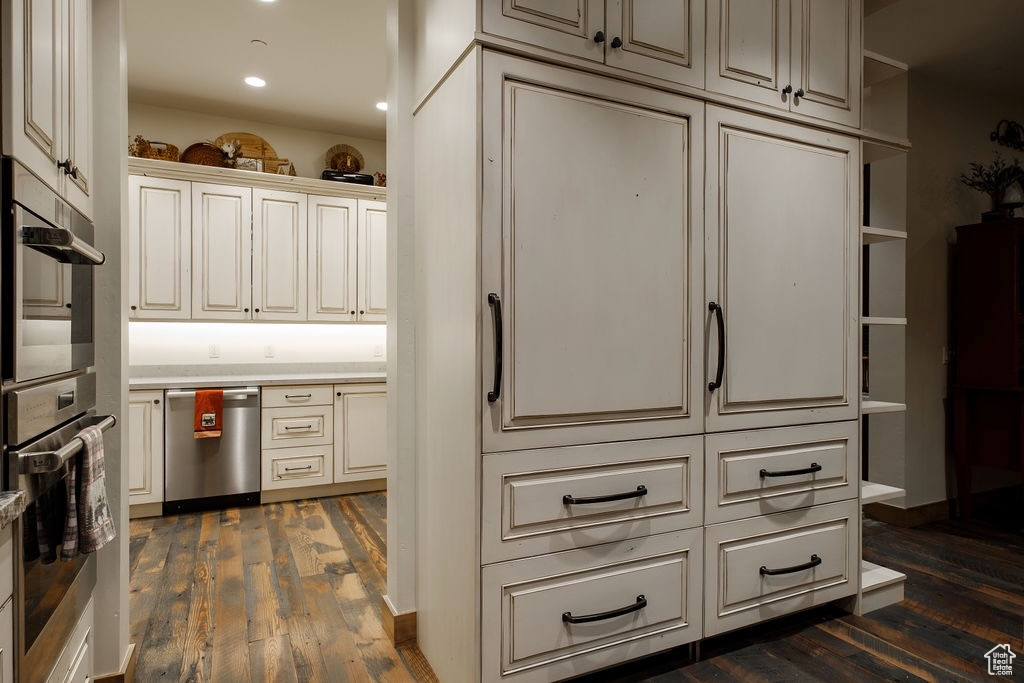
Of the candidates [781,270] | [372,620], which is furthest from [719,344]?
[372,620]

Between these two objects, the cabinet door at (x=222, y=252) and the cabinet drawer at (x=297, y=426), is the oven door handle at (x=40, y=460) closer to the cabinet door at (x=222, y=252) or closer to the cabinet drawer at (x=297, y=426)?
the cabinet drawer at (x=297, y=426)

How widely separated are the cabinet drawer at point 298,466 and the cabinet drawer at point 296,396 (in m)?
0.33

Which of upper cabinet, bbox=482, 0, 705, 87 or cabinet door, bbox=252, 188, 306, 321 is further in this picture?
cabinet door, bbox=252, 188, 306, 321

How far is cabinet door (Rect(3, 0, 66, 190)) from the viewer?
1066 millimetres

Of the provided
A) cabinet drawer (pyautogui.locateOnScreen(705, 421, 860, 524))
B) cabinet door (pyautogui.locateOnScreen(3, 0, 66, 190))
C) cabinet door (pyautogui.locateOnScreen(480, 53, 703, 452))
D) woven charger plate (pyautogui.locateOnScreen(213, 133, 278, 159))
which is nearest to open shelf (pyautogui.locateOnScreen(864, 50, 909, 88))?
cabinet door (pyautogui.locateOnScreen(480, 53, 703, 452))

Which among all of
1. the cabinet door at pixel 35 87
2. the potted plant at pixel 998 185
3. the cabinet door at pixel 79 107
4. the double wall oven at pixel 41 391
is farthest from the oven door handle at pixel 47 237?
the potted plant at pixel 998 185

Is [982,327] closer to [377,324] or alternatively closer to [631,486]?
[631,486]

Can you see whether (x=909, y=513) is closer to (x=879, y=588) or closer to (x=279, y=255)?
(x=879, y=588)

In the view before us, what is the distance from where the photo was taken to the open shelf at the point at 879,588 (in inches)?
94.5

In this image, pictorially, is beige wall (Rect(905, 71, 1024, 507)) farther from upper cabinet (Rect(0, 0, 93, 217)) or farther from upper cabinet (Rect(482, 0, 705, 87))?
upper cabinet (Rect(0, 0, 93, 217))

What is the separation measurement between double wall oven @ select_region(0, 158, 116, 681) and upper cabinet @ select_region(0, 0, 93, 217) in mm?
67

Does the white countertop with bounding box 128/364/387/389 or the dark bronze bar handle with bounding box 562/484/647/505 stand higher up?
the white countertop with bounding box 128/364/387/389

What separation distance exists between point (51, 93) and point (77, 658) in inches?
55.9

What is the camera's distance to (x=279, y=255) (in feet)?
14.4
